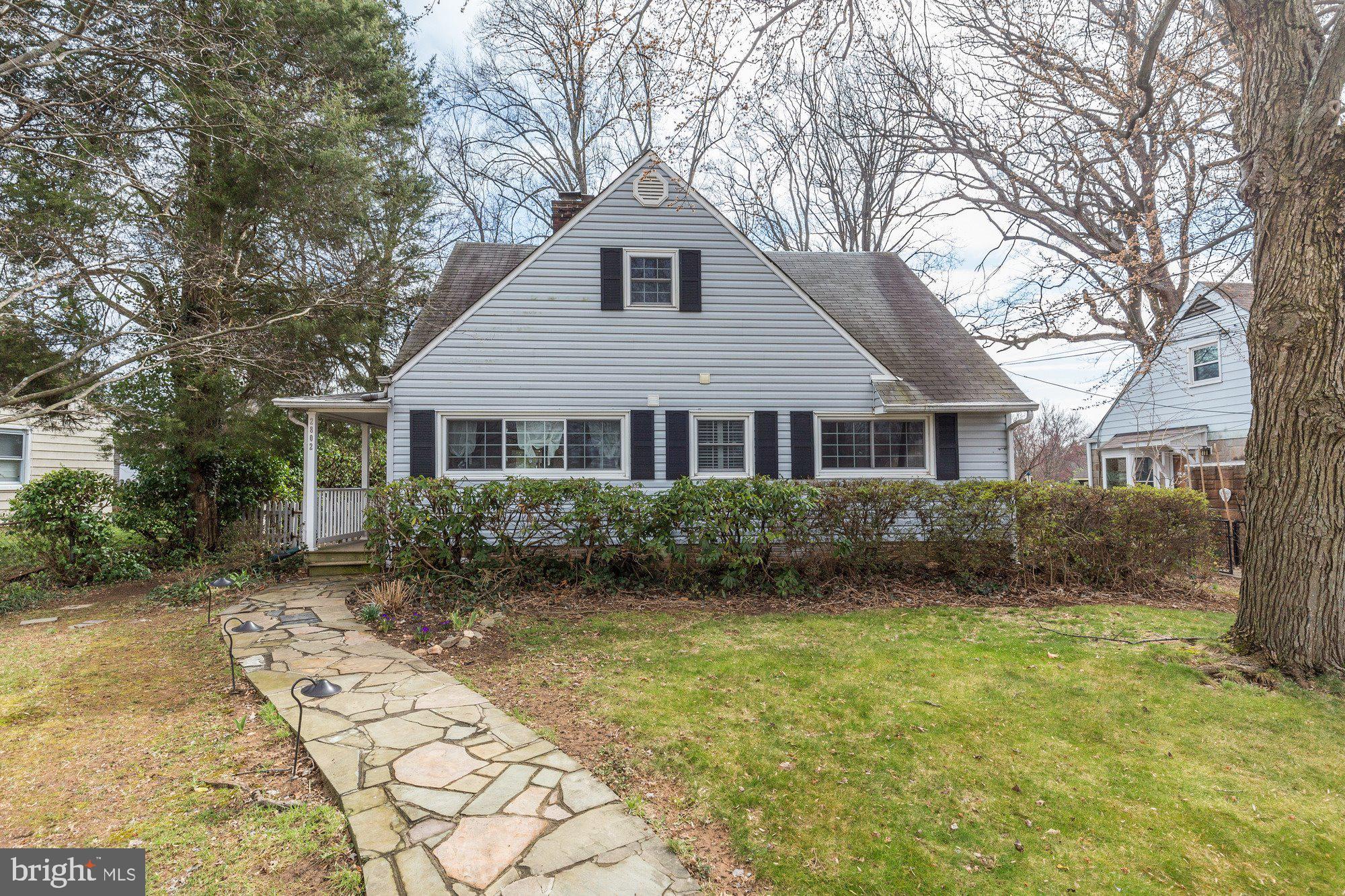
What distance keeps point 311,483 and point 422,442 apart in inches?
71.9

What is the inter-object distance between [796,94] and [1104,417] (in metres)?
12.0

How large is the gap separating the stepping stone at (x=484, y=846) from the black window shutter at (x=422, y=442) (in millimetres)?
6801

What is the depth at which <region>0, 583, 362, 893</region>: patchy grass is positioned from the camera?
8.46 feet

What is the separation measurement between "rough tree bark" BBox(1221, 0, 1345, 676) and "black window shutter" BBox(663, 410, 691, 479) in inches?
252

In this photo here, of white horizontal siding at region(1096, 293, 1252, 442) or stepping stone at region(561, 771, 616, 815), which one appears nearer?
stepping stone at region(561, 771, 616, 815)

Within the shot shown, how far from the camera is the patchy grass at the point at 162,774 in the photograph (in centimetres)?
258

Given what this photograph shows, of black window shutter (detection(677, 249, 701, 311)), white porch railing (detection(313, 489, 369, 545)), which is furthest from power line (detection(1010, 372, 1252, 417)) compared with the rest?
white porch railing (detection(313, 489, 369, 545))

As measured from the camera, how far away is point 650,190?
9.59 m

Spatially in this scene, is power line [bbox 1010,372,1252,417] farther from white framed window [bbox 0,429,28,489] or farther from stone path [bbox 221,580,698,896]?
white framed window [bbox 0,429,28,489]

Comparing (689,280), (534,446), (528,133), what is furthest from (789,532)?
(528,133)

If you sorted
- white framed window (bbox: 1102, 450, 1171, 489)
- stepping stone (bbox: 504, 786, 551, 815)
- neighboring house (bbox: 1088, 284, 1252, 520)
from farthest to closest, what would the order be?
white framed window (bbox: 1102, 450, 1171, 489) < neighboring house (bbox: 1088, 284, 1252, 520) < stepping stone (bbox: 504, 786, 551, 815)

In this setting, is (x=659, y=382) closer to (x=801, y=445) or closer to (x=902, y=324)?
(x=801, y=445)

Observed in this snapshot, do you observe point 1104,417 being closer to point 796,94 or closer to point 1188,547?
point 1188,547

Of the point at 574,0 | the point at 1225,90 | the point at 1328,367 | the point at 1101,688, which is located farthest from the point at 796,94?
the point at 1101,688
